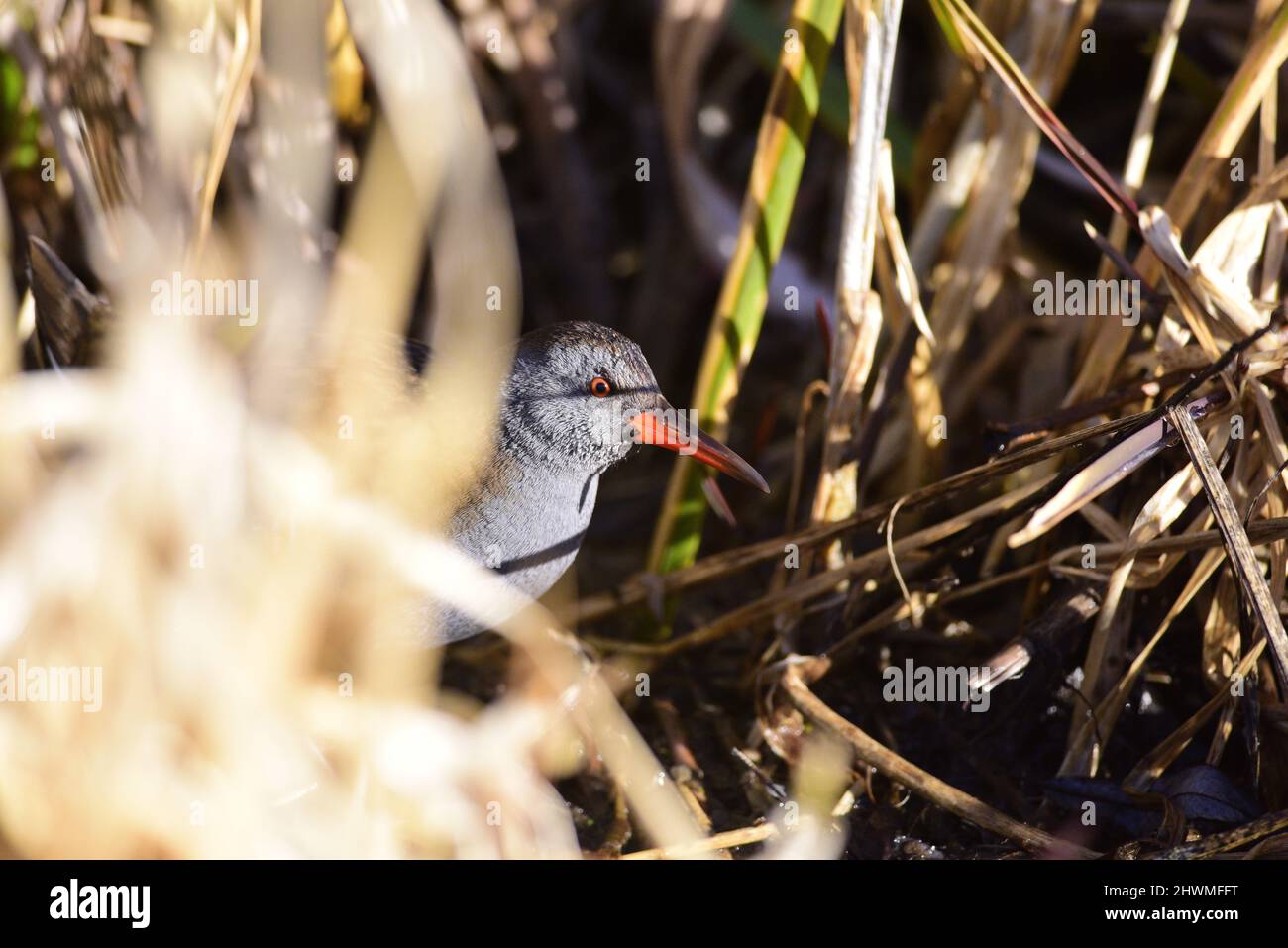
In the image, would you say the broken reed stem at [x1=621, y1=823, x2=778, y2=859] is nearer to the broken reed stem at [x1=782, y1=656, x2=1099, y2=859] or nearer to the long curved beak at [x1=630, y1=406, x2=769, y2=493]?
the broken reed stem at [x1=782, y1=656, x2=1099, y2=859]

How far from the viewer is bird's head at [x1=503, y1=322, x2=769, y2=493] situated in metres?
2.45

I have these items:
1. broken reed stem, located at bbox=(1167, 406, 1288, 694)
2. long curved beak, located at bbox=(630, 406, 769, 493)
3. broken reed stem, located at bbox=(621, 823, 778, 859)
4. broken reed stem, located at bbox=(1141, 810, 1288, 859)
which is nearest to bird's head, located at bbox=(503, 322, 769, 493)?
long curved beak, located at bbox=(630, 406, 769, 493)

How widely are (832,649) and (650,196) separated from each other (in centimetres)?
169

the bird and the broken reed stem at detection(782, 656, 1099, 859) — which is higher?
the bird

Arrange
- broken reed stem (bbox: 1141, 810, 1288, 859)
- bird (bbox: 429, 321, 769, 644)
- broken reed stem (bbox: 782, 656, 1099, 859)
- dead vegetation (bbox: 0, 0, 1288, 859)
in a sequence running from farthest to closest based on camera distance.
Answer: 1. bird (bbox: 429, 321, 769, 644)
2. broken reed stem (bbox: 782, 656, 1099, 859)
3. broken reed stem (bbox: 1141, 810, 1288, 859)
4. dead vegetation (bbox: 0, 0, 1288, 859)

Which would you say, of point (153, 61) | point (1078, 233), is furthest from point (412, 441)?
point (1078, 233)

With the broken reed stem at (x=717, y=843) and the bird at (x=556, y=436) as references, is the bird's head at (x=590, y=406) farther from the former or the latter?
the broken reed stem at (x=717, y=843)

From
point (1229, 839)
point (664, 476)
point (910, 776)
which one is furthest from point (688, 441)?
point (1229, 839)

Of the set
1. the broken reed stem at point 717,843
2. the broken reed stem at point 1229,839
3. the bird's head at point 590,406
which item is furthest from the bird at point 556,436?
the broken reed stem at point 1229,839

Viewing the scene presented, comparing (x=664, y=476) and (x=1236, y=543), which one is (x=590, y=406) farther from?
(x=1236, y=543)

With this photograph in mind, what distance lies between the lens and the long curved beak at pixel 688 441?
8.05 feet
